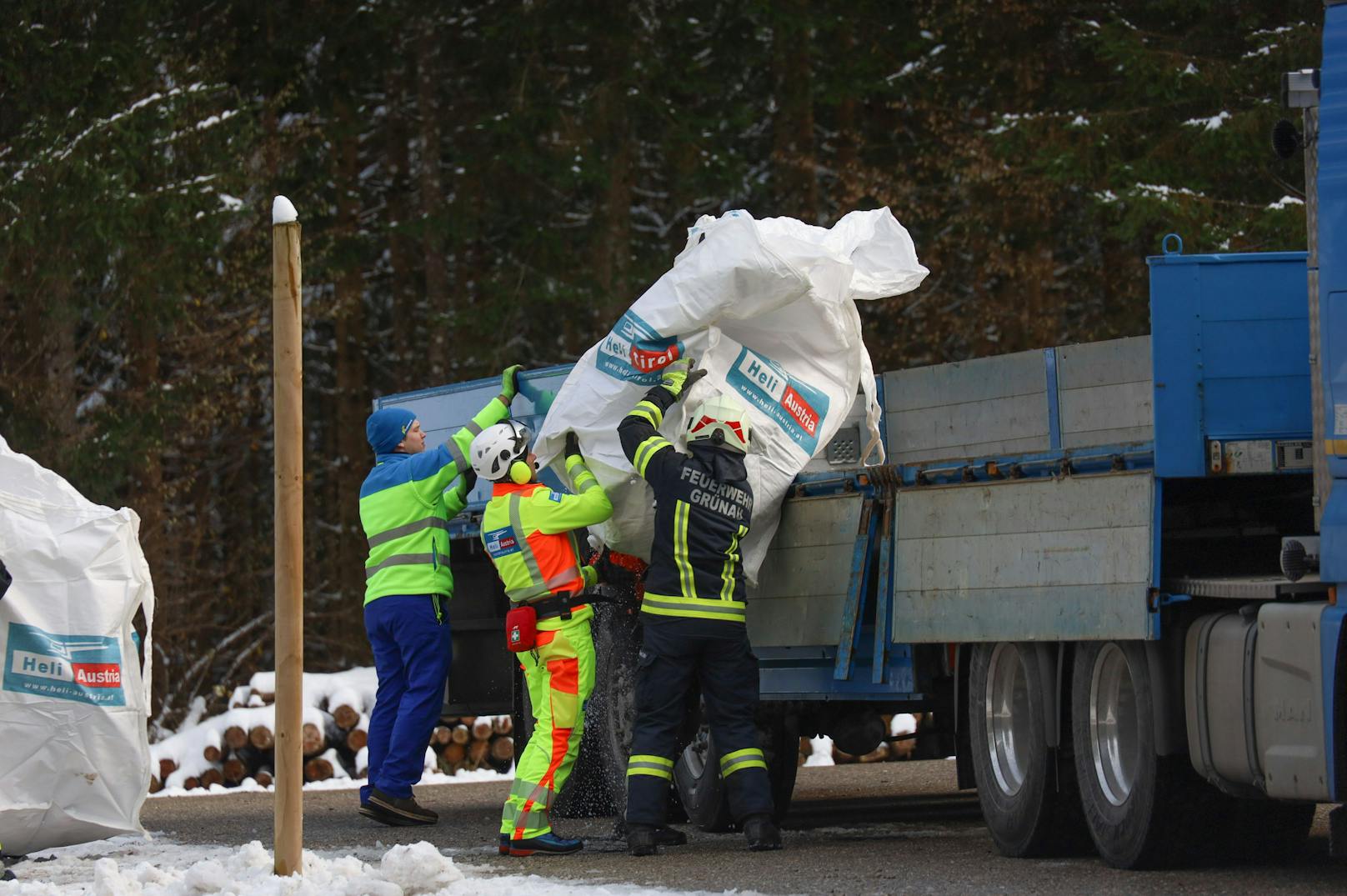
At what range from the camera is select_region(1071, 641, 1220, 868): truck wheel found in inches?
286

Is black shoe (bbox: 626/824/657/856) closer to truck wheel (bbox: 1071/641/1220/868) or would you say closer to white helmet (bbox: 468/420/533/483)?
white helmet (bbox: 468/420/533/483)

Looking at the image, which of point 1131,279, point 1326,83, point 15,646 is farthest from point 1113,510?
point 1131,279

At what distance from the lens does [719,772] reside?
32.3ft

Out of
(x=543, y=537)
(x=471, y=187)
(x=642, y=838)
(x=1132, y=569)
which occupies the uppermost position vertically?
(x=471, y=187)

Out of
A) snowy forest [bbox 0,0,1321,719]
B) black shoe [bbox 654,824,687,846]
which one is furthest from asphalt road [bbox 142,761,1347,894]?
snowy forest [bbox 0,0,1321,719]

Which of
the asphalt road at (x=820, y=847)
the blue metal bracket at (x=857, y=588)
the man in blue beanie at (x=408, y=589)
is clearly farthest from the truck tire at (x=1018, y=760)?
the man in blue beanie at (x=408, y=589)

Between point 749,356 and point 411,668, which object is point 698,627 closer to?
point 749,356

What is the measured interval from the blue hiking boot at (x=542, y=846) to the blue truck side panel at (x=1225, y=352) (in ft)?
10.8

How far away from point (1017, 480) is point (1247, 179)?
1273 cm

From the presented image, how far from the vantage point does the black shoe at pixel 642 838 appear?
8.59 metres

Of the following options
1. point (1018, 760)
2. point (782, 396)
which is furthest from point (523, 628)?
point (1018, 760)

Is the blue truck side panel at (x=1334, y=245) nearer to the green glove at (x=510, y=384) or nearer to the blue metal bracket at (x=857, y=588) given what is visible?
the blue metal bracket at (x=857, y=588)

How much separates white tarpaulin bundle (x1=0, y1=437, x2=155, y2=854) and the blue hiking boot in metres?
1.65

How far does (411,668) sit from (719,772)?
193cm
